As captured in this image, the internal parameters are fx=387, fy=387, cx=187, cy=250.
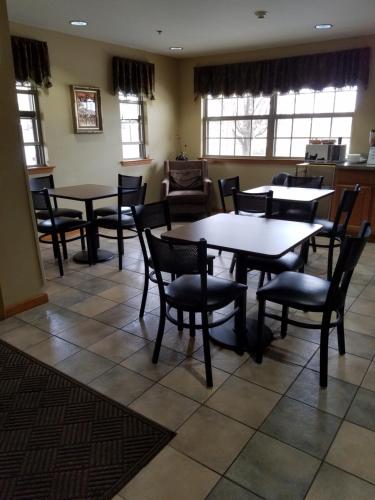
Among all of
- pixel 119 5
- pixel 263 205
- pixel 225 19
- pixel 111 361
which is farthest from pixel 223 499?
pixel 225 19

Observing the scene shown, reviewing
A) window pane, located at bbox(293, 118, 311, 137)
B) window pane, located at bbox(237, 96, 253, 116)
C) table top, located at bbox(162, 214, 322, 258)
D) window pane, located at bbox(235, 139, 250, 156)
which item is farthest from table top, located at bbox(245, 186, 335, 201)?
window pane, located at bbox(237, 96, 253, 116)

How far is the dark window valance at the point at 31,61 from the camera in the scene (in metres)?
4.16

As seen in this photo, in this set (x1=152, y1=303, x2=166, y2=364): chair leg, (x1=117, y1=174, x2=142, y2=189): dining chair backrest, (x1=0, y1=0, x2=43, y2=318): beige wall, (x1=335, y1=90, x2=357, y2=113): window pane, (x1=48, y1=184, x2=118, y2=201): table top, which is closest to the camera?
(x1=152, y1=303, x2=166, y2=364): chair leg

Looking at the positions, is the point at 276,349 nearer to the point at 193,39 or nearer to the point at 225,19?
the point at 225,19

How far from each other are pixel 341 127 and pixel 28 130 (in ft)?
13.5

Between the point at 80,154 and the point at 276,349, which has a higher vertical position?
the point at 80,154

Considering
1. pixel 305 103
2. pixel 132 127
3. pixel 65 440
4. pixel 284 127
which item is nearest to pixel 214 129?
pixel 284 127

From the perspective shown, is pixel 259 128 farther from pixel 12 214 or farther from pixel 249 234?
pixel 12 214

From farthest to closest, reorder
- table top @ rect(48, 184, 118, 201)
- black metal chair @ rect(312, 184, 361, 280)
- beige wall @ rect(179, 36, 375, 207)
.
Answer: beige wall @ rect(179, 36, 375, 207) → table top @ rect(48, 184, 118, 201) → black metal chair @ rect(312, 184, 361, 280)

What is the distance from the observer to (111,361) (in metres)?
2.35

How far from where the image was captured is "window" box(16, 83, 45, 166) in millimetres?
4445

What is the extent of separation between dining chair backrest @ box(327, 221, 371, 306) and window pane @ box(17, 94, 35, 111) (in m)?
4.01

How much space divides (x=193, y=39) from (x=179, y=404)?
462 cm

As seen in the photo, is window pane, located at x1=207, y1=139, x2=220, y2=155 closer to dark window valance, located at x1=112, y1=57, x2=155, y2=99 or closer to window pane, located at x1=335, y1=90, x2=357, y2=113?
dark window valance, located at x1=112, y1=57, x2=155, y2=99
